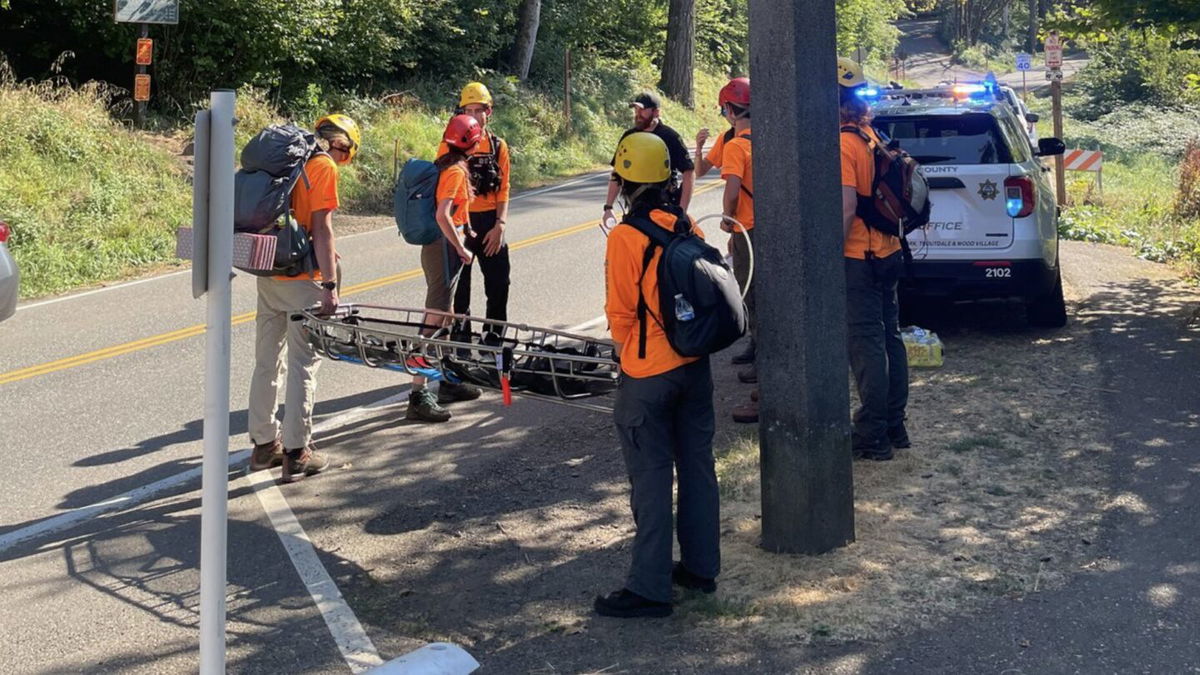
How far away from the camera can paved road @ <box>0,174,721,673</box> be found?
5156 millimetres

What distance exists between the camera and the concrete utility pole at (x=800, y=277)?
17.8ft

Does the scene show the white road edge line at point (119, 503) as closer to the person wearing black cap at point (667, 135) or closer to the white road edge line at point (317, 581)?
the white road edge line at point (317, 581)

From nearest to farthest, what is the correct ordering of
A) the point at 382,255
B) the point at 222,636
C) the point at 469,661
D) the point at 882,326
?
1. the point at 222,636
2. the point at 469,661
3. the point at 882,326
4. the point at 382,255

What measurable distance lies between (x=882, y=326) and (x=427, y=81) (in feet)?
74.5

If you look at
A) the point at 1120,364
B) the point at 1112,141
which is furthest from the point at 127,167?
the point at 1112,141

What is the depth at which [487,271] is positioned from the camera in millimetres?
8609

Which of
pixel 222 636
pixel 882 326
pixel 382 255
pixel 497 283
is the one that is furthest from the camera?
pixel 382 255

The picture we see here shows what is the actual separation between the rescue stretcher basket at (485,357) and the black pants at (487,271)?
1.37 meters

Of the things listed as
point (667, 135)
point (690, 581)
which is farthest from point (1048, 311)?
point (690, 581)

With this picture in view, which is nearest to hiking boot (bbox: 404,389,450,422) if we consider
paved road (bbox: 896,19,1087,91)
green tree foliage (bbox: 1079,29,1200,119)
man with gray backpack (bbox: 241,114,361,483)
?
man with gray backpack (bbox: 241,114,361,483)

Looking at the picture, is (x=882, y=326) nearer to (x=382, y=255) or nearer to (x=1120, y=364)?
(x=1120, y=364)

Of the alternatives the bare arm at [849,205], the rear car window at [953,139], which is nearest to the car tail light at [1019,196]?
the rear car window at [953,139]

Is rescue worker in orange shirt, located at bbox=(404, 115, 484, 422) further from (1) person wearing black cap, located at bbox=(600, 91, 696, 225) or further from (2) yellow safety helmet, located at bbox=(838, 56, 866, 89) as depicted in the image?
(2) yellow safety helmet, located at bbox=(838, 56, 866, 89)

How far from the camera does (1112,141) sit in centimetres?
3875
